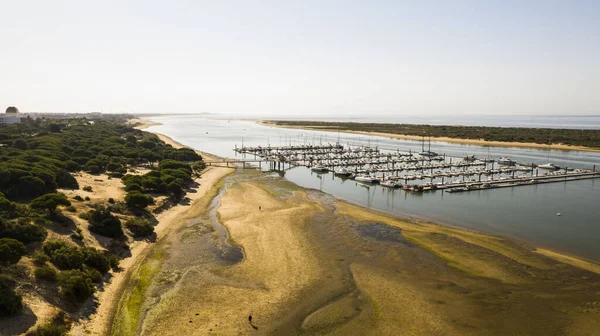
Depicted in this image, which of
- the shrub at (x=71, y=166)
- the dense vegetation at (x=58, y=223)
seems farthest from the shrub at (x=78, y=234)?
the shrub at (x=71, y=166)

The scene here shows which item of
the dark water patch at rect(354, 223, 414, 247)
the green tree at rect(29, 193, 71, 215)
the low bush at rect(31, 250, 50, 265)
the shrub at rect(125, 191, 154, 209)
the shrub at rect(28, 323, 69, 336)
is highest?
the green tree at rect(29, 193, 71, 215)

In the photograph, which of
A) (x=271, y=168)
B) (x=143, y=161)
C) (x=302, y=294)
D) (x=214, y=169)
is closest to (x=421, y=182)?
(x=271, y=168)

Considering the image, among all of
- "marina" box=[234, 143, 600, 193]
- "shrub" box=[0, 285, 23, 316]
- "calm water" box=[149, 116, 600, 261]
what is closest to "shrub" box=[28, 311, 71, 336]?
"shrub" box=[0, 285, 23, 316]

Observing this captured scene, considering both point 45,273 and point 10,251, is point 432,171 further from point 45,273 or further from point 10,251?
point 10,251

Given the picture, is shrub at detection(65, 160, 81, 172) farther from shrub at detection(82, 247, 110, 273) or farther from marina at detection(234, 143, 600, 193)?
marina at detection(234, 143, 600, 193)

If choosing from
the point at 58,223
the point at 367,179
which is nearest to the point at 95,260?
the point at 58,223

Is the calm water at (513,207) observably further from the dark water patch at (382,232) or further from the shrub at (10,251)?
the shrub at (10,251)

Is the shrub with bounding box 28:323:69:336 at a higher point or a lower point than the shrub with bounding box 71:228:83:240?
lower

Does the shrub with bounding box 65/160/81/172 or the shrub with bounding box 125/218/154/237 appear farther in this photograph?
the shrub with bounding box 65/160/81/172
